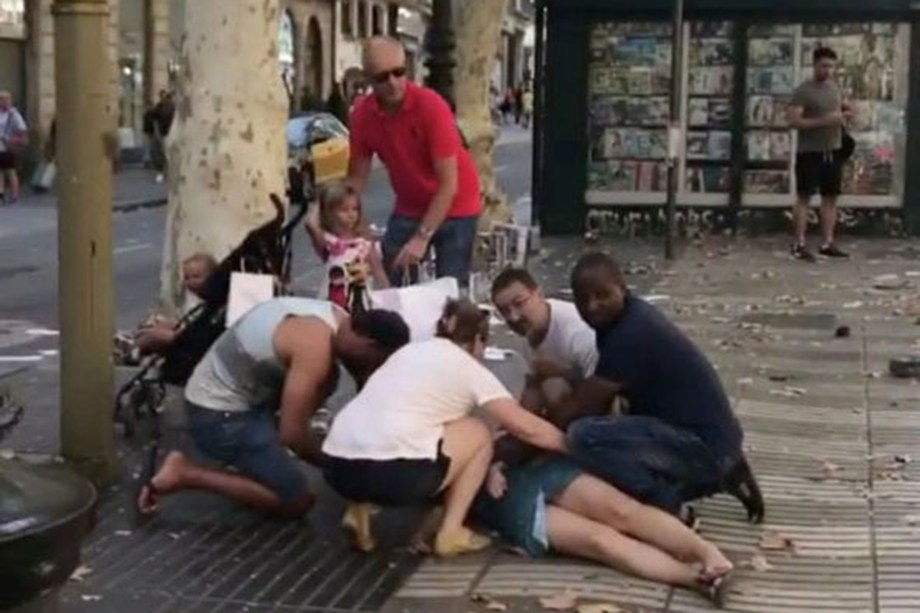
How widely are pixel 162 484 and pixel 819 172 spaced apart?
37.5 ft

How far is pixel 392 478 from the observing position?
6.55 metres

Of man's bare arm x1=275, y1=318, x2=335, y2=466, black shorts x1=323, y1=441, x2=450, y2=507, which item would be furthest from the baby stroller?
black shorts x1=323, y1=441, x2=450, y2=507

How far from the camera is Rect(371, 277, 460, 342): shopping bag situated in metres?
7.44

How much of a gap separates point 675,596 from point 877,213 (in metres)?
13.7

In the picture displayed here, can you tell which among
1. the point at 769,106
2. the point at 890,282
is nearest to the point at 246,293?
the point at 890,282

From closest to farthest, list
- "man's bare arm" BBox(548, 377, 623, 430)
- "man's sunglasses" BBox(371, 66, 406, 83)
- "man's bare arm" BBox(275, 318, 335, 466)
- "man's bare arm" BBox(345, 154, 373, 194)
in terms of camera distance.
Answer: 1. "man's bare arm" BBox(548, 377, 623, 430)
2. "man's bare arm" BBox(275, 318, 335, 466)
3. "man's sunglasses" BBox(371, 66, 406, 83)
4. "man's bare arm" BBox(345, 154, 373, 194)

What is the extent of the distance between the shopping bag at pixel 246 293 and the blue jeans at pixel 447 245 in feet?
4.10

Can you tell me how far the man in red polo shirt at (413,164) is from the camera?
28.7 ft

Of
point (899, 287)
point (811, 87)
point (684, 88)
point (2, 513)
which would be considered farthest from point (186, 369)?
point (684, 88)

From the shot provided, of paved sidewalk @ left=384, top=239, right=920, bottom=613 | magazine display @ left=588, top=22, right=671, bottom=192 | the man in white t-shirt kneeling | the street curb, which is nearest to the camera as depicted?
paved sidewalk @ left=384, top=239, right=920, bottom=613

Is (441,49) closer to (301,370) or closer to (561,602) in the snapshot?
(301,370)

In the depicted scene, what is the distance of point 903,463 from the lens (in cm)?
843

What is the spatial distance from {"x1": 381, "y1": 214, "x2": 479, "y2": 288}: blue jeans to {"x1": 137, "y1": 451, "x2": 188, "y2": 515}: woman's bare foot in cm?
216

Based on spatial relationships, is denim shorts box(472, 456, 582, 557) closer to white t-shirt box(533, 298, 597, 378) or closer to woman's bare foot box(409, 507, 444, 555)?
woman's bare foot box(409, 507, 444, 555)
